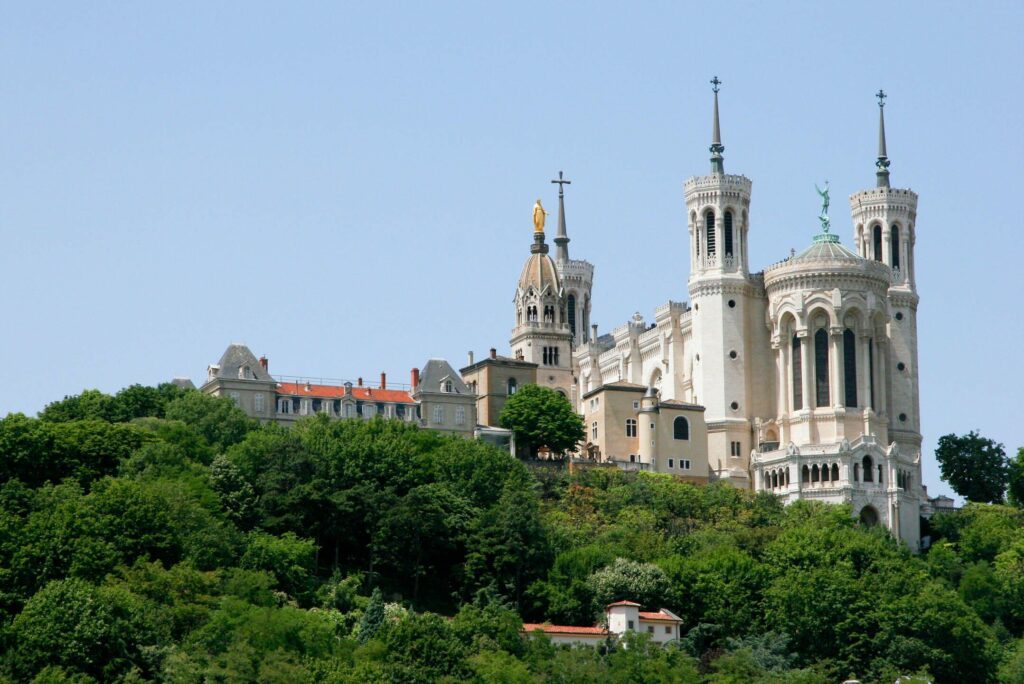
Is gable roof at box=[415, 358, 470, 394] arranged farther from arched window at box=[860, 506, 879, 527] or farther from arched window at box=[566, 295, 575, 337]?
arched window at box=[566, 295, 575, 337]

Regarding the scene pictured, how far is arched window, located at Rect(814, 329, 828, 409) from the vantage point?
406ft

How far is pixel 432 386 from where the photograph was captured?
122 m

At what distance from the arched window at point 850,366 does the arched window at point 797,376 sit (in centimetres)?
225

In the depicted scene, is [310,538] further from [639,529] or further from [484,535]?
[639,529]

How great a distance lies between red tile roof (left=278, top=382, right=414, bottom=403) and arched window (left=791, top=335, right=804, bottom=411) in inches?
784

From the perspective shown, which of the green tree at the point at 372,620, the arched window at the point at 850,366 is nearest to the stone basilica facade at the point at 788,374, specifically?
the arched window at the point at 850,366

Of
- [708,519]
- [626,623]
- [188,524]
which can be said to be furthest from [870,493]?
[188,524]

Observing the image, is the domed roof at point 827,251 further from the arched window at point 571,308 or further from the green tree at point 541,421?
the arched window at point 571,308

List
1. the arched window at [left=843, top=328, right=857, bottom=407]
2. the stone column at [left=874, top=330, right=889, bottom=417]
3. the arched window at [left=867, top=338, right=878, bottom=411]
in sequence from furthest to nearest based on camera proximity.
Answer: the stone column at [left=874, top=330, right=889, bottom=417], the arched window at [left=867, top=338, right=878, bottom=411], the arched window at [left=843, top=328, right=857, bottom=407]

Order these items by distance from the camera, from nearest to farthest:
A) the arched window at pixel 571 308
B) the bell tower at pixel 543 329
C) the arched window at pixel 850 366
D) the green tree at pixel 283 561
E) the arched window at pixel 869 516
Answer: the green tree at pixel 283 561 < the arched window at pixel 869 516 < the arched window at pixel 850 366 < the bell tower at pixel 543 329 < the arched window at pixel 571 308

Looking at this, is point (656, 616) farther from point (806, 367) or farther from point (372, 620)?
point (806, 367)

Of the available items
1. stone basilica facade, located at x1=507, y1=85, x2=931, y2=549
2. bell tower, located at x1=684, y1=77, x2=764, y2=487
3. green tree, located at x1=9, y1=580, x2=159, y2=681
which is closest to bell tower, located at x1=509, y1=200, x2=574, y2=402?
stone basilica facade, located at x1=507, y1=85, x2=931, y2=549

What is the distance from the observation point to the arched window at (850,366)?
123125 millimetres

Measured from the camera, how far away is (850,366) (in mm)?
123688
